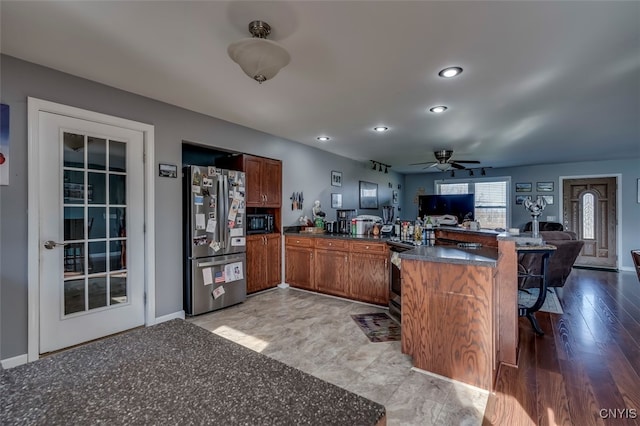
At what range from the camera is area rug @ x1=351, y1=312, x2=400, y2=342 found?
291 cm

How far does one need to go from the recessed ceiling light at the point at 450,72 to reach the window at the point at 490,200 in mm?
6240

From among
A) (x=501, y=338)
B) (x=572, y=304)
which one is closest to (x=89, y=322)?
(x=501, y=338)

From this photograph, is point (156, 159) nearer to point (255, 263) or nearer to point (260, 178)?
point (260, 178)

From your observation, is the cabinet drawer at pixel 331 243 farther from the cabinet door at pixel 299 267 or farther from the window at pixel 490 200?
the window at pixel 490 200

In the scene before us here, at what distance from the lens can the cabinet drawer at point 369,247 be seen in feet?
12.5

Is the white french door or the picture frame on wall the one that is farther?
the picture frame on wall

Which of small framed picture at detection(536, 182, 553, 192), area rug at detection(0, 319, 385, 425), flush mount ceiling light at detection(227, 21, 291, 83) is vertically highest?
flush mount ceiling light at detection(227, 21, 291, 83)

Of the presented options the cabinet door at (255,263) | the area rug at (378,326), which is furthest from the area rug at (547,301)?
the cabinet door at (255,263)

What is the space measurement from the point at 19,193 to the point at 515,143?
6.32 m

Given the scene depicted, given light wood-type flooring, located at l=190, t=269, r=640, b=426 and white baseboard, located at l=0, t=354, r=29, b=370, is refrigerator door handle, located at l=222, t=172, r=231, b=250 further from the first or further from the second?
white baseboard, located at l=0, t=354, r=29, b=370

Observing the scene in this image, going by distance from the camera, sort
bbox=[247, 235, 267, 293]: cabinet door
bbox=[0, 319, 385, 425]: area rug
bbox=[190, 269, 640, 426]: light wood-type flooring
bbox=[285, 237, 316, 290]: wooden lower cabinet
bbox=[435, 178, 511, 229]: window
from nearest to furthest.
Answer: bbox=[0, 319, 385, 425]: area rug → bbox=[190, 269, 640, 426]: light wood-type flooring → bbox=[247, 235, 267, 293]: cabinet door → bbox=[285, 237, 316, 290]: wooden lower cabinet → bbox=[435, 178, 511, 229]: window

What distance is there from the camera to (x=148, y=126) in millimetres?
3115

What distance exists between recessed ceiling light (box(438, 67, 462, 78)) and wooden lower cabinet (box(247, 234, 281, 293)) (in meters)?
3.09

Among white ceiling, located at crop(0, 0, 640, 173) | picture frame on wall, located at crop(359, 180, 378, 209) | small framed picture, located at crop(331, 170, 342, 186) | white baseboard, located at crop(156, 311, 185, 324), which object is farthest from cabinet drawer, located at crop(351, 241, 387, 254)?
picture frame on wall, located at crop(359, 180, 378, 209)
